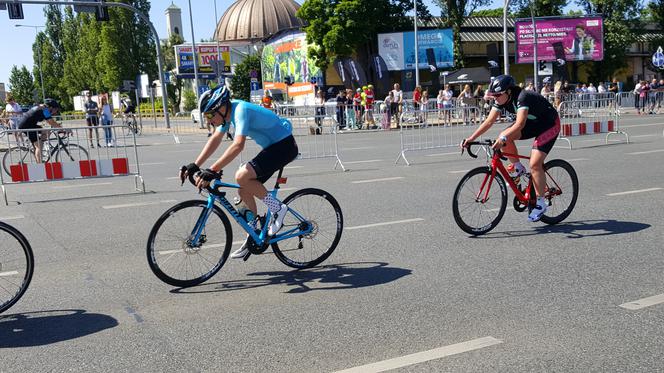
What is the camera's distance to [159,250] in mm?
5430

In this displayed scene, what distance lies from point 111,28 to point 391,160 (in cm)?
6770

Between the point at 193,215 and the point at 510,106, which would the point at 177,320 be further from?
the point at 510,106

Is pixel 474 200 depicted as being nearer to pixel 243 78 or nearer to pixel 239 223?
pixel 239 223

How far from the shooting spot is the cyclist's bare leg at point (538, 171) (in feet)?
23.5

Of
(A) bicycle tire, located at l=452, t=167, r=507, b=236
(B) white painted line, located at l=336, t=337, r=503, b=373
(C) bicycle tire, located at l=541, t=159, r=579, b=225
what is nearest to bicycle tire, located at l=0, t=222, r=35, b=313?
(B) white painted line, located at l=336, t=337, r=503, b=373

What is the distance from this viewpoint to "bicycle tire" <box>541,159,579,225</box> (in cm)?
746

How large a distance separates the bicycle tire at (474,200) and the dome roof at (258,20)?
331 feet

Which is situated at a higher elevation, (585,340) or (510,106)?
(510,106)

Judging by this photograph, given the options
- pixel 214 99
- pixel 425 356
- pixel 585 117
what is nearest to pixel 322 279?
Result: pixel 214 99

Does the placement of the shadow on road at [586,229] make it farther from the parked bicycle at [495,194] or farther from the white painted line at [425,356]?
the white painted line at [425,356]

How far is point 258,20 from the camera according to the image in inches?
4186

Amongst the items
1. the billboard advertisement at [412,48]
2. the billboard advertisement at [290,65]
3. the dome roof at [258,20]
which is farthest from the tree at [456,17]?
the dome roof at [258,20]

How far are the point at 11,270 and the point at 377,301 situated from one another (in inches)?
114

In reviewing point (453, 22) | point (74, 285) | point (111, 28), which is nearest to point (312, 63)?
point (453, 22)
